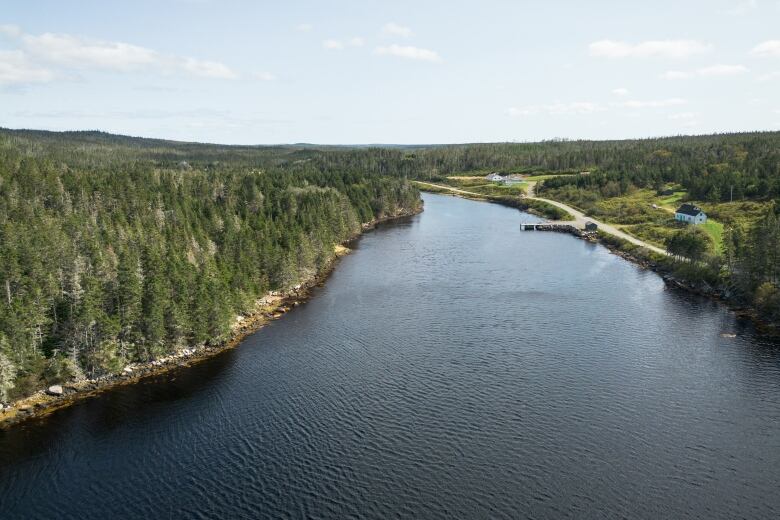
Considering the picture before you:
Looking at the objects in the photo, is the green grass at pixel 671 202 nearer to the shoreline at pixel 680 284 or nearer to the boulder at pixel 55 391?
the shoreline at pixel 680 284

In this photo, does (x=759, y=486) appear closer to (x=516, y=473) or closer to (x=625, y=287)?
(x=516, y=473)

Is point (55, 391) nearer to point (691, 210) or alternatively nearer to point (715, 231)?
point (715, 231)

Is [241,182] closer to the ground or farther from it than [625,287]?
farther from it

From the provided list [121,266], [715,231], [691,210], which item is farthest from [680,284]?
[121,266]

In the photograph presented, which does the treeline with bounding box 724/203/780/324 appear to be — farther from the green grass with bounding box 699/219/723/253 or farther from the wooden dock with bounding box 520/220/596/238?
the wooden dock with bounding box 520/220/596/238

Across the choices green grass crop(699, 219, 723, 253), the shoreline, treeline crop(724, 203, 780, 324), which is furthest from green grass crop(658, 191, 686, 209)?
treeline crop(724, 203, 780, 324)

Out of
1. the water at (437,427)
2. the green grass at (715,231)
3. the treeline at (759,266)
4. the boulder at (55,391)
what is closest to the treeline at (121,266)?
the boulder at (55,391)

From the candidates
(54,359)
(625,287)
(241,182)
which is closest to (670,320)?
(625,287)
